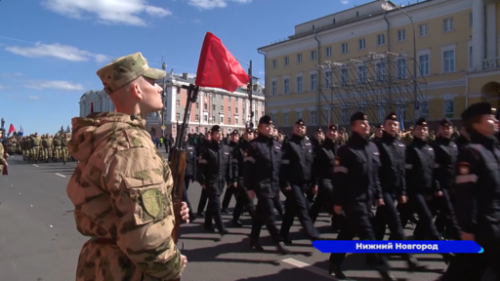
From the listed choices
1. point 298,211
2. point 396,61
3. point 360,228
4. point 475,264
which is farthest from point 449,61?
point 475,264

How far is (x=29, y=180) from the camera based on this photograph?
52.2 ft

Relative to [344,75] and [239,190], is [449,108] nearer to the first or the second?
[344,75]

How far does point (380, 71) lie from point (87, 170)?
39.4 m

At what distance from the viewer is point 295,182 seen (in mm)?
6363

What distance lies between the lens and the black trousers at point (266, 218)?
591 cm

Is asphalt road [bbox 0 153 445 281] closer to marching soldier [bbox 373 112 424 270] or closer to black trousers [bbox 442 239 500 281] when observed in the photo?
marching soldier [bbox 373 112 424 270]

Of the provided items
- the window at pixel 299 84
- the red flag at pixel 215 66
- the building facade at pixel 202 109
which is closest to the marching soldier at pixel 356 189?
the red flag at pixel 215 66

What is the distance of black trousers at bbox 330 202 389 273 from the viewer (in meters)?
4.56

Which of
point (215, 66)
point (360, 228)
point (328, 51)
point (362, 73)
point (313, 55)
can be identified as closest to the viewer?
point (215, 66)

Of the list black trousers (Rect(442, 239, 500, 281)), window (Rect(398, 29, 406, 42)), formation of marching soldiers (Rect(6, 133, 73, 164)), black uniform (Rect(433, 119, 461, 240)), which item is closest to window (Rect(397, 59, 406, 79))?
window (Rect(398, 29, 406, 42))

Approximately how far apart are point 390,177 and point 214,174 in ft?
11.0

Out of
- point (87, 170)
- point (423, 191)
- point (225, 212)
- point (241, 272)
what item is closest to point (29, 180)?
point (225, 212)

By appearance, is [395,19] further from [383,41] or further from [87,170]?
[87,170]

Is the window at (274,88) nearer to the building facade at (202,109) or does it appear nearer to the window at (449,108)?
the building facade at (202,109)
